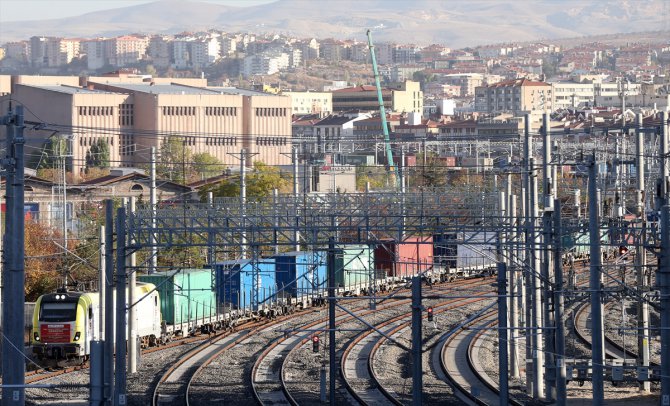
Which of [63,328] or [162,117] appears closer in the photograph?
[63,328]

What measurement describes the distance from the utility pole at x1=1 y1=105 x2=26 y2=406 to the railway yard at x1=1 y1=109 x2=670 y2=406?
0.89 ft

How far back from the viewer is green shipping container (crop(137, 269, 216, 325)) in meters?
23.1

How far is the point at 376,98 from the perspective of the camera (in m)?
133

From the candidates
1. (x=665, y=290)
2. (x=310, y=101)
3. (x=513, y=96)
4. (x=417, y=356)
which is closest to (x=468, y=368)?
(x=417, y=356)

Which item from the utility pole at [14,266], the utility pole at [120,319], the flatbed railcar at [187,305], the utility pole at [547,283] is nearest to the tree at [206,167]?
the flatbed railcar at [187,305]

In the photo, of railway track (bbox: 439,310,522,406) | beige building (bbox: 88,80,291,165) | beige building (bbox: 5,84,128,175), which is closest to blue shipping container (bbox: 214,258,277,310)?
railway track (bbox: 439,310,522,406)

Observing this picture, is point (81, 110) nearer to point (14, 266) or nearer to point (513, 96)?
point (14, 266)

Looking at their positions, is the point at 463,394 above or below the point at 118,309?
below

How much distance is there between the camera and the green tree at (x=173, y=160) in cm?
5296

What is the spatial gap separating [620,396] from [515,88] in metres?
127

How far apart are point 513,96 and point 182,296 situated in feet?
407

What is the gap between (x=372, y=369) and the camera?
19.2 meters

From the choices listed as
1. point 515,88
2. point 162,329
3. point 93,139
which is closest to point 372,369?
point 162,329

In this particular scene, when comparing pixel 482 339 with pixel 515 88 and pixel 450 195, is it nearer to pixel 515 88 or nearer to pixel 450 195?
pixel 450 195
